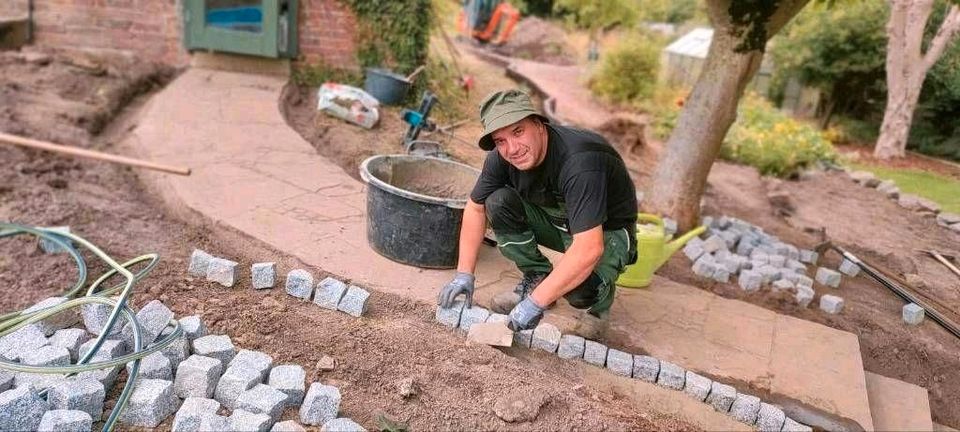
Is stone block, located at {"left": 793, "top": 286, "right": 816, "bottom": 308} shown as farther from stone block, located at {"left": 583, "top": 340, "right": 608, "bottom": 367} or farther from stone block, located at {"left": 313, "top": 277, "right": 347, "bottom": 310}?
stone block, located at {"left": 313, "top": 277, "right": 347, "bottom": 310}

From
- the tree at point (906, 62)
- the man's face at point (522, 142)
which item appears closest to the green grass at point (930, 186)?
the tree at point (906, 62)

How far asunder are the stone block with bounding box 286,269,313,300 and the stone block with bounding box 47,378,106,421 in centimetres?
101

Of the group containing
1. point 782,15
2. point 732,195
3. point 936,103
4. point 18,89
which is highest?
point 782,15

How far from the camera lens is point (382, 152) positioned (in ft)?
19.8

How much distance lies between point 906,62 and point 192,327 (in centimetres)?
592

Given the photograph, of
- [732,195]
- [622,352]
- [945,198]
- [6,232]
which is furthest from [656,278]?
[732,195]

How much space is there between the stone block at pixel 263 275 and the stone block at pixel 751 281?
309cm

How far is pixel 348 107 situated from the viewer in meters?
6.56

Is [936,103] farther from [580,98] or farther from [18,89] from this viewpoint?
[580,98]

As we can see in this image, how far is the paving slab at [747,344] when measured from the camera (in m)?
3.04

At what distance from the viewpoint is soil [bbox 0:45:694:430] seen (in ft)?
8.55

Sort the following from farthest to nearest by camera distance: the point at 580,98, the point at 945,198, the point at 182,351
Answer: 1. the point at 580,98
2. the point at 945,198
3. the point at 182,351

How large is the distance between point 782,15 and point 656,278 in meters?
2.16

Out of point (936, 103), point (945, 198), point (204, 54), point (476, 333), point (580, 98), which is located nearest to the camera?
point (476, 333)
